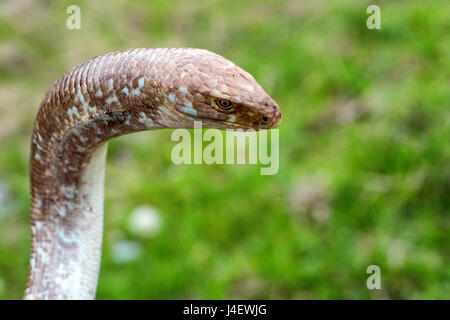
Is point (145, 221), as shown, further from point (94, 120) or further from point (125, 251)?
point (94, 120)

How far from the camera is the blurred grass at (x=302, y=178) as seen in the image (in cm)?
252

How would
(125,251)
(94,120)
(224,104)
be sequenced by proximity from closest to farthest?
1. (224,104)
2. (94,120)
3. (125,251)

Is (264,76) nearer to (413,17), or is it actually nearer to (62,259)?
(413,17)

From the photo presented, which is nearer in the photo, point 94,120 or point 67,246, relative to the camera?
point 94,120

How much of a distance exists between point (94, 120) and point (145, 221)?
5.32 feet

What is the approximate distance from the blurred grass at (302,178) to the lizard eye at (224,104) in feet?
4.57

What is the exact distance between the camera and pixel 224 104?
122 cm

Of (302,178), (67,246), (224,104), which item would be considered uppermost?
(302,178)

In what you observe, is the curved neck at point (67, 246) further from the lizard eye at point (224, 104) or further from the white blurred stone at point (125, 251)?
the white blurred stone at point (125, 251)

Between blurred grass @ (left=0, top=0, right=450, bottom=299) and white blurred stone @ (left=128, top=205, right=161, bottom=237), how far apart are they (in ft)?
0.12

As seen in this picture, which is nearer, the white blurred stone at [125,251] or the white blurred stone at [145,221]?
the white blurred stone at [125,251]

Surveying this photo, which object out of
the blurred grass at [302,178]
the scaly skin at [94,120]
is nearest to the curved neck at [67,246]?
the scaly skin at [94,120]

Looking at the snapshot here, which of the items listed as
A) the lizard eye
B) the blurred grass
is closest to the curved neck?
the lizard eye

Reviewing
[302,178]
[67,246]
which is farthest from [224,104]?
[302,178]
